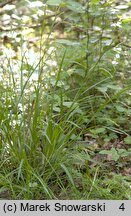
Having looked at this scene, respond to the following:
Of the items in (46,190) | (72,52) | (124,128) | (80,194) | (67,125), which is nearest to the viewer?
(46,190)

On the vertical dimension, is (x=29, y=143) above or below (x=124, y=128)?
above

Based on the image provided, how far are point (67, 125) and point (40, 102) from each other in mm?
245

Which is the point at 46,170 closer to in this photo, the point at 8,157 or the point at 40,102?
the point at 8,157

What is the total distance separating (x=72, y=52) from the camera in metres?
3.56

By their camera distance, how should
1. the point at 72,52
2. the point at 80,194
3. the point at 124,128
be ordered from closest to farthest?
the point at 80,194 < the point at 124,128 < the point at 72,52

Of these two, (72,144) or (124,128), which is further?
(124,128)

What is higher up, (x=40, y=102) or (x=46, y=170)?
(x=40, y=102)

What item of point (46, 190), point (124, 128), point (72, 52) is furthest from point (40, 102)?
point (72, 52)

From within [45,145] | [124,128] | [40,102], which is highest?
[40,102]

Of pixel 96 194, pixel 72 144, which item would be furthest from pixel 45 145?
pixel 96 194

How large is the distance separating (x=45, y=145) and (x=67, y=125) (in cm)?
22

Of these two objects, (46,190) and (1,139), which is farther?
(1,139)

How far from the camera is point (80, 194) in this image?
226cm

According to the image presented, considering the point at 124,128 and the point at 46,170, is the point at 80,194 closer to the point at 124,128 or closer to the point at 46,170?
the point at 46,170
